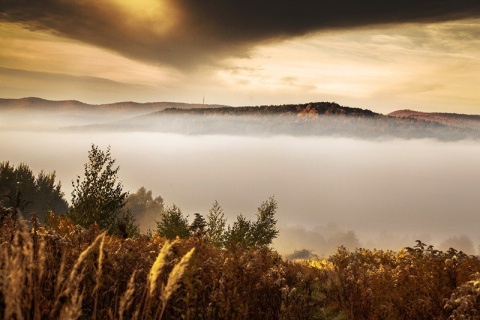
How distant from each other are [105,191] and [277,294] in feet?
97.2

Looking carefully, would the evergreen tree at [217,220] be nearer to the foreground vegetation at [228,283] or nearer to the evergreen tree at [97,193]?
the evergreen tree at [97,193]

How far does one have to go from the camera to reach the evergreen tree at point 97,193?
113ft

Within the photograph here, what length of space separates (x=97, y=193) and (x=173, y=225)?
9.01m

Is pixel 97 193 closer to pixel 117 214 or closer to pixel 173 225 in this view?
pixel 117 214

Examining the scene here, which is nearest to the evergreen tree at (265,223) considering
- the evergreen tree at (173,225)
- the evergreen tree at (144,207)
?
the evergreen tree at (173,225)

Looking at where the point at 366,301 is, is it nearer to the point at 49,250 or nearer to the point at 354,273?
the point at 354,273

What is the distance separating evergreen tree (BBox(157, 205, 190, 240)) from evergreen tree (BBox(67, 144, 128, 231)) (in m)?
6.61

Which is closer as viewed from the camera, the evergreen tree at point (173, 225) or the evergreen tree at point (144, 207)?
the evergreen tree at point (173, 225)

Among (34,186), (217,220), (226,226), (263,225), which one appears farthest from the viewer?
(34,186)

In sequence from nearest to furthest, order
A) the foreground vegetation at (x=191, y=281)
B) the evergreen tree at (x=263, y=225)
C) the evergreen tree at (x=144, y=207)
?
the foreground vegetation at (x=191, y=281)
the evergreen tree at (x=263, y=225)
the evergreen tree at (x=144, y=207)

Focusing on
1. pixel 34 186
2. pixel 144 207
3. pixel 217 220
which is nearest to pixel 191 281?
pixel 217 220

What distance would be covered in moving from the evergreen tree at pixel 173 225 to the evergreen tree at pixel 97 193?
21.7 ft

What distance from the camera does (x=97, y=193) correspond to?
35469 millimetres

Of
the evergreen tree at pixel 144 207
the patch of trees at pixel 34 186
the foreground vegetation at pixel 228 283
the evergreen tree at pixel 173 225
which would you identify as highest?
the foreground vegetation at pixel 228 283
